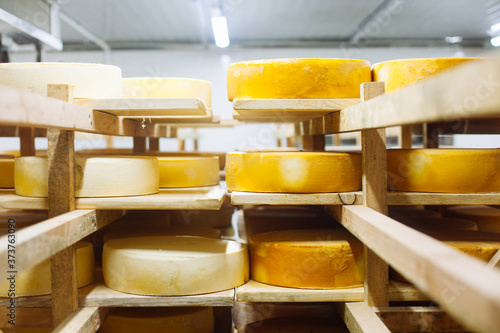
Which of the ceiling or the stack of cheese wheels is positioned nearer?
the stack of cheese wheels

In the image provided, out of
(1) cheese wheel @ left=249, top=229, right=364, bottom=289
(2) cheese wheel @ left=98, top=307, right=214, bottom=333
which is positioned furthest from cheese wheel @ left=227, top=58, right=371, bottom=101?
(2) cheese wheel @ left=98, top=307, right=214, bottom=333

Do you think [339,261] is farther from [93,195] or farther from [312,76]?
[93,195]

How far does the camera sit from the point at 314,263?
6.15 feet

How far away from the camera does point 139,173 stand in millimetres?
1931

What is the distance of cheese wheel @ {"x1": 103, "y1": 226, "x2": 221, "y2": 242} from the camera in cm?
229

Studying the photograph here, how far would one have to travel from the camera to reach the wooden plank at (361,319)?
1.58m

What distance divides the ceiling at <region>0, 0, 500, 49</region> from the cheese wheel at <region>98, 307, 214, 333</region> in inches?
150

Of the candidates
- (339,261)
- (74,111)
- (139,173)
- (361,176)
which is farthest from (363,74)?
(74,111)

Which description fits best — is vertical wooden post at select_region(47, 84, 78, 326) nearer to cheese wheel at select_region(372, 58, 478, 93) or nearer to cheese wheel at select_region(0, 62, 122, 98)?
cheese wheel at select_region(0, 62, 122, 98)

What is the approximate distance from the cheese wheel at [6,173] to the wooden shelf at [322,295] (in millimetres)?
1276

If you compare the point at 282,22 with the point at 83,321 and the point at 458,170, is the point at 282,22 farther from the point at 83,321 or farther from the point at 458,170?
the point at 83,321

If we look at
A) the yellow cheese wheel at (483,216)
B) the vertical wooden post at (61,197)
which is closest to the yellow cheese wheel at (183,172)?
the vertical wooden post at (61,197)

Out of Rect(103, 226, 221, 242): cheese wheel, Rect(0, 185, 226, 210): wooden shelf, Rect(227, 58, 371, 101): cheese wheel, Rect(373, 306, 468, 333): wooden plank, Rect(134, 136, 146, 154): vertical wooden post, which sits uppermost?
Rect(227, 58, 371, 101): cheese wheel

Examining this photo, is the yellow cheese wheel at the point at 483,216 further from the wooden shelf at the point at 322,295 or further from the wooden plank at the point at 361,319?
the wooden plank at the point at 361,319
